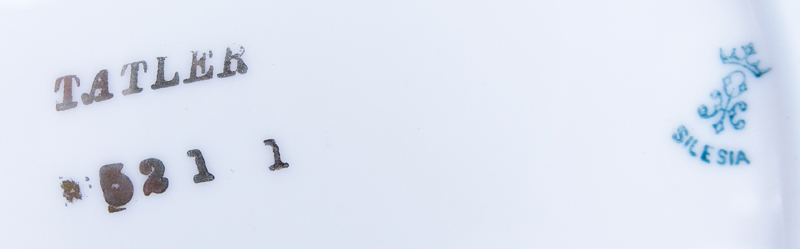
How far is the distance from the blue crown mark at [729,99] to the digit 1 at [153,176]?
0.41 meters

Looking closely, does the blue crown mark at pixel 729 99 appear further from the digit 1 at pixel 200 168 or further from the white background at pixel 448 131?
the digit 1 at pixel 200 168

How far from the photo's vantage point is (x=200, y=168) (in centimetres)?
38

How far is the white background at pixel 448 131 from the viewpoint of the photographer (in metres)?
0.37

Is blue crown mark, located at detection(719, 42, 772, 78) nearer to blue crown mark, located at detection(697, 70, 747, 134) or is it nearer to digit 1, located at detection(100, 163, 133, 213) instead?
blue crown mark, located at detection(697, 70, 747, 134)

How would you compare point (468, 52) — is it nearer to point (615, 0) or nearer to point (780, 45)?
point (615, 0)

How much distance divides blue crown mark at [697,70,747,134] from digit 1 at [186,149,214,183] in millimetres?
379

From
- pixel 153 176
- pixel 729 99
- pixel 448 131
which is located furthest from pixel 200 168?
pixel 729 99

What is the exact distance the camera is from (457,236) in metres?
0.39

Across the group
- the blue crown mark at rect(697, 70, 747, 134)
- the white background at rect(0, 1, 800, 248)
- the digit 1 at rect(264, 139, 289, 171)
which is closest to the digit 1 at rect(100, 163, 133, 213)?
the white background at rect(0, 1, 800, 248)

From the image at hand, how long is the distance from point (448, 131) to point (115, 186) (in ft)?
0.85

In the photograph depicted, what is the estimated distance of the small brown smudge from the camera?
39 cm

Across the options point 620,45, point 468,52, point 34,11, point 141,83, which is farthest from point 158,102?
point 620,45

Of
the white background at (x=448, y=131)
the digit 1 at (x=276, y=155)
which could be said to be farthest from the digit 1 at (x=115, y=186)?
the digit 1 at (x=276, y=155)

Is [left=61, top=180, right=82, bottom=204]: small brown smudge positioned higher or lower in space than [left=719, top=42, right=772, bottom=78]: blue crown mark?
lower
